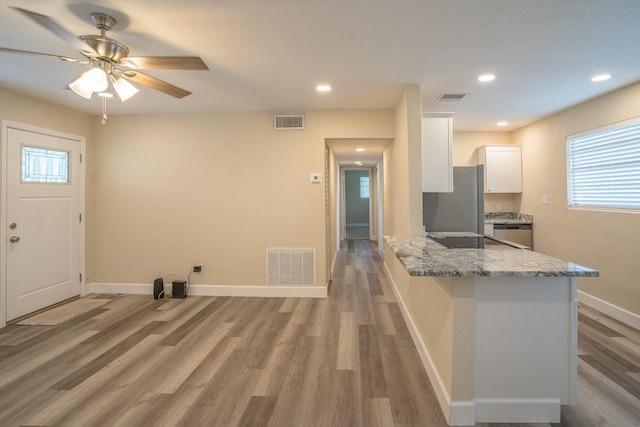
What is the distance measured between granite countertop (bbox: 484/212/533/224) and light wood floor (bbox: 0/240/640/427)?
1518mm

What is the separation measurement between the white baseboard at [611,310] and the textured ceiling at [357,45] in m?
2.27

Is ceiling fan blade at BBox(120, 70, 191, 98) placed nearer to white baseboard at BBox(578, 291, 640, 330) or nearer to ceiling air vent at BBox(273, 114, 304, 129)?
ceiling air vent at BBox(273, 114, 304, 129)

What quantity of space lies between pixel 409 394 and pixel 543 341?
0.87 metres

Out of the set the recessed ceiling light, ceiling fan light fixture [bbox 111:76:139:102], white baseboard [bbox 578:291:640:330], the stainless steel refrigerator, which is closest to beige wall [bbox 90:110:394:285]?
the stainless steel refrigerator

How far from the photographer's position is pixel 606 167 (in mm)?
3377

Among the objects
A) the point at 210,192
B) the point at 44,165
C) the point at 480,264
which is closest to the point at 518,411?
the point at 480,264

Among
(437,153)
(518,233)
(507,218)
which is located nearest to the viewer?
(437,153)

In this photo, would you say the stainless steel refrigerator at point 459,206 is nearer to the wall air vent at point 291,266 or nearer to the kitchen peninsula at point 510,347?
the wall air vent at point 291,266

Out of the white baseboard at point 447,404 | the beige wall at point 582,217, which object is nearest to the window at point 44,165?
the white baseboard at point 447,404

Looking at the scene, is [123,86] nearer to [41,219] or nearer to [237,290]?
[41,219]

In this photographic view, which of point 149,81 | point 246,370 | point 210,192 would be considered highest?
point 149,81

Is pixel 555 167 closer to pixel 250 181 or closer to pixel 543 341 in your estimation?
pixel 543 341

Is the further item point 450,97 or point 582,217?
point 582,217

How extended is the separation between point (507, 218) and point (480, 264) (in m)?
3.92
